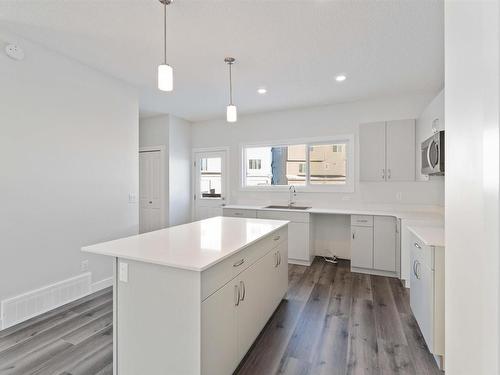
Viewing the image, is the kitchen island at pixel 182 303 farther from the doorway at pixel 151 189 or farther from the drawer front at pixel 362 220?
the doorway at pixel 151 189

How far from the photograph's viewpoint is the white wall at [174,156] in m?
→ 5.02

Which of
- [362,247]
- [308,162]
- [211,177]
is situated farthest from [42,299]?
[308,162]

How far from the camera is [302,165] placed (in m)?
4.76

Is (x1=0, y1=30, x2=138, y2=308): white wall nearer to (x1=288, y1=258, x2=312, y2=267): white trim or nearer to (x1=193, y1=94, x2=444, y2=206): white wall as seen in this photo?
(x1=193, y1=94, x2=444, y2=206): white wall

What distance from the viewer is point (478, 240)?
61 centimetres

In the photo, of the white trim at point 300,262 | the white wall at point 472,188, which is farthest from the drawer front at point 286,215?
the white wall at point 472,188

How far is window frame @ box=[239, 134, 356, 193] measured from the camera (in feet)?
14.0

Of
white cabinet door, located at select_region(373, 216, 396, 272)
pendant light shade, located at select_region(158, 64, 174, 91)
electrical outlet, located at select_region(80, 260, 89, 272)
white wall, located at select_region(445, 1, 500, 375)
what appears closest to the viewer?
white wall, located at select_region(445, 1, 500, 375)

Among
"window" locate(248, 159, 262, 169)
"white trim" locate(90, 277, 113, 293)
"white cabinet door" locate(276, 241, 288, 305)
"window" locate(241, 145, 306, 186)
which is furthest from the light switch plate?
"window" locate(248, 159, 262, 169)

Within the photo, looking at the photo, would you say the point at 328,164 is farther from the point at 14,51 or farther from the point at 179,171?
the point at 14,51

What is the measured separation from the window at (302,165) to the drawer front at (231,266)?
8.30ft

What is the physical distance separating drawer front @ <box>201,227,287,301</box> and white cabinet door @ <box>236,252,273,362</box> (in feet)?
0.20

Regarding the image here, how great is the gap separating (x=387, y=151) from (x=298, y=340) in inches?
115

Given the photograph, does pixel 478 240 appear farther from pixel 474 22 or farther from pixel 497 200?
pixel 474 22
